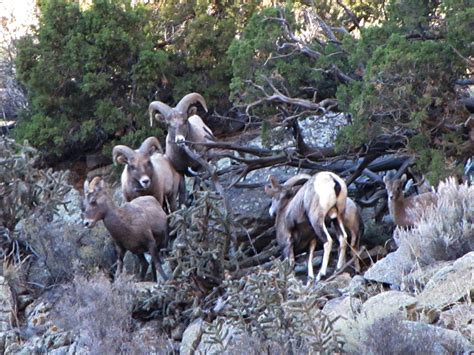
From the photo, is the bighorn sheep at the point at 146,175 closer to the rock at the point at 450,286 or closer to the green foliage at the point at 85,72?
the green foliage at the point at 85,72

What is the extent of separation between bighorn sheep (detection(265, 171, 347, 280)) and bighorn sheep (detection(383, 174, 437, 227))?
0.75 m

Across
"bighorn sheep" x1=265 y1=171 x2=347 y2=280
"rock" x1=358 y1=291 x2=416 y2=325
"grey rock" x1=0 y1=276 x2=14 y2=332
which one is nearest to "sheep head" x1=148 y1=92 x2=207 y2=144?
"bighorn sheep" x1=265 y1=171 x2=347 y2=280

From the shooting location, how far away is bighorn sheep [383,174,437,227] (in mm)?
13102

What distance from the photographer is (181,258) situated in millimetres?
12086

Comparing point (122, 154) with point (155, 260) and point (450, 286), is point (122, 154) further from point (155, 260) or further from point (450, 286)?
point (450, 286)

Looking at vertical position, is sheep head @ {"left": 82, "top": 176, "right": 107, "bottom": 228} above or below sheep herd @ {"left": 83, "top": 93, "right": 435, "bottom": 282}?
above

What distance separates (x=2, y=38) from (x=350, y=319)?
12696mm

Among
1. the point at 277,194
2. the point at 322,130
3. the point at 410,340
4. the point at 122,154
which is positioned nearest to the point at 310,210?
the point at 277,194

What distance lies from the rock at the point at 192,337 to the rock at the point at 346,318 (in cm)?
128

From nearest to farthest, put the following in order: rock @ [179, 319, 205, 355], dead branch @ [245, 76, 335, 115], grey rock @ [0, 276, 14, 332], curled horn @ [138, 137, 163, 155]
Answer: rock @ [179, 319, 205, 355] → grey rock @ [0, 276, 14, 332] → dead branch @ [245, 76, 335, 115] → curled horn @ [138, 137, 163, 155]

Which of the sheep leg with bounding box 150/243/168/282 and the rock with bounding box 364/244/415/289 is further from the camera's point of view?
the sheep leg with bounding box 150/243/168/282

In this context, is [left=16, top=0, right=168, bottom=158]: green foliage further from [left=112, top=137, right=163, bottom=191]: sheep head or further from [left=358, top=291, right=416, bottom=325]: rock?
[left=358, top=291, right=416, bottom=325]: rock

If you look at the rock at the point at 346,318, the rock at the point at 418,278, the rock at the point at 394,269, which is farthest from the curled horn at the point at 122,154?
the rock at the point at 418,278

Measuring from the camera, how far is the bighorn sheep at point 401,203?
13.1m
